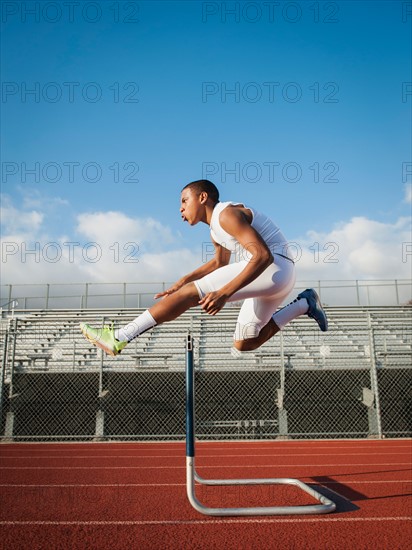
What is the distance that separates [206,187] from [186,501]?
2.52 m

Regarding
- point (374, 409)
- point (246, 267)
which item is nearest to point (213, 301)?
point (246, 267)

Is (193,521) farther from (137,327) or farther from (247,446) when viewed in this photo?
(247,446)

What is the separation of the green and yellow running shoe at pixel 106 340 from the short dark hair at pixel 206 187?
3.42 ft

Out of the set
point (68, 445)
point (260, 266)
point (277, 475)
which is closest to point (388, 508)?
point (277, 475)

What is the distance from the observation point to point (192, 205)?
9.28ft

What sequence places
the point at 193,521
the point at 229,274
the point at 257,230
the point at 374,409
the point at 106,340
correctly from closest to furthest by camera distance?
the point at 229,274 → the point at 257,230 → the point at 106,340 → the point at 193,521 → the point at 374,409

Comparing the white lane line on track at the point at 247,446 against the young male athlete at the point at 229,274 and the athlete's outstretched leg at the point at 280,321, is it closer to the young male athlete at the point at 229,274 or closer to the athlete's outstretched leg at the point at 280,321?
the athlete's outstretched leg at the point at 280,321

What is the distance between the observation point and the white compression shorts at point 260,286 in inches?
104

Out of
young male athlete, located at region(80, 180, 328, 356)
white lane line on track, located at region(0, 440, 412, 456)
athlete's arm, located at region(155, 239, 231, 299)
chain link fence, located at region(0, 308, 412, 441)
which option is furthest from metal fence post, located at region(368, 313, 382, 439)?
athlete's arm, located at region(155, 239, 231, 299)

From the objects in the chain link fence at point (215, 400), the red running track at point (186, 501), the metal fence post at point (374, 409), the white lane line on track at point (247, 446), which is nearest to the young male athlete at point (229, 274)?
the red running track at point (186, 501)

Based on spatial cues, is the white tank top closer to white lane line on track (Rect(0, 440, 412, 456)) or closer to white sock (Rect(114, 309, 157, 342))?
white sock (Rect(114, 309, 157, 342))

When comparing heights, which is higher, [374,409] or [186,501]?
[374,409]

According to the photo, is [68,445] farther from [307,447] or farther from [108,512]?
[108,512]

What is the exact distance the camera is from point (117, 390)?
10.0 metres
